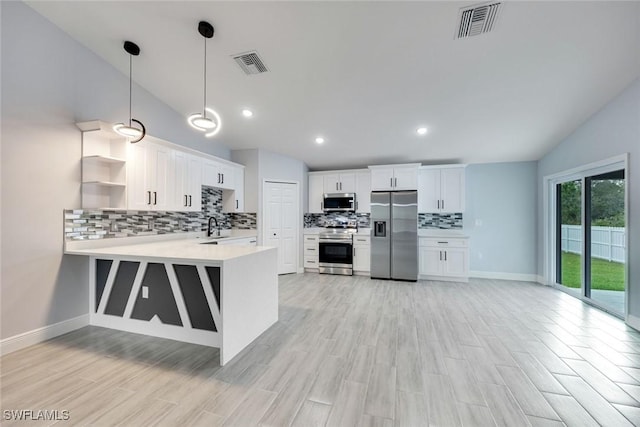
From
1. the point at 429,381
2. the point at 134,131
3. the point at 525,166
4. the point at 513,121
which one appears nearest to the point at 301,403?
→ the point at 429,381

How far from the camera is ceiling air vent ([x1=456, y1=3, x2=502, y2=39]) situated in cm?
231

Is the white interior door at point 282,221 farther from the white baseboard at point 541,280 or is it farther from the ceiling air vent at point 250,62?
the white baseboard at point 541,280

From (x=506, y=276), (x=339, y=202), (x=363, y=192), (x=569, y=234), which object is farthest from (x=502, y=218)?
(x=339, y=202)

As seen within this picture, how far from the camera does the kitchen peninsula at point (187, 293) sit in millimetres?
2387

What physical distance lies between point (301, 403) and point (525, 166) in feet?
19.9

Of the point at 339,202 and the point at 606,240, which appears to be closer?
the point at 606,240

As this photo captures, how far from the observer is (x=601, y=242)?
3740 mm

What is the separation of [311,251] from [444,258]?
2.85 m

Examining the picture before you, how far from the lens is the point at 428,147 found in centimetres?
505

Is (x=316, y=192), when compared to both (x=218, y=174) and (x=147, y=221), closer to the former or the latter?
(x=218, y=174)

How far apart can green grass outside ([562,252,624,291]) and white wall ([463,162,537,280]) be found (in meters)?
0.69

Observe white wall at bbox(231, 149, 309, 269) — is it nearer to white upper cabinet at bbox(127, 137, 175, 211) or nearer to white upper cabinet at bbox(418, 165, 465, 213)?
white upper cabinet at bbox(127, 137, 175, 211)

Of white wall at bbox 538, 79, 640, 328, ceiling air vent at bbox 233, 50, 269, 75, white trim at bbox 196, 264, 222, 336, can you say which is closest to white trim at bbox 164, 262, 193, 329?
white trim at bbox 196, 264, 222, 336

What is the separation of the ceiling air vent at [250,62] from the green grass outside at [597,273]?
5.32 meters
